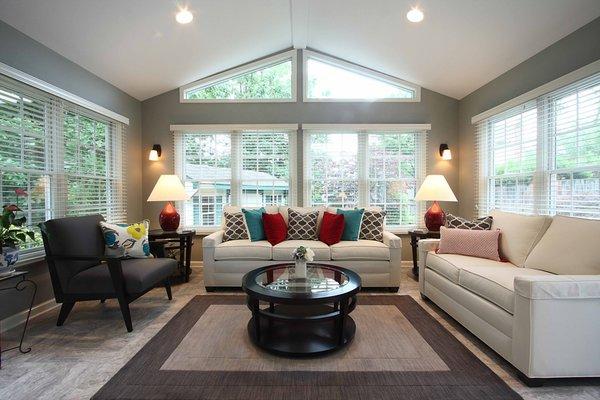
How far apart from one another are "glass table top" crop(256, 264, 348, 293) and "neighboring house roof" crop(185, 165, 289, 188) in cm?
190

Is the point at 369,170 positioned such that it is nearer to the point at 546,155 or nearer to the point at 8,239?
the point at 546,155

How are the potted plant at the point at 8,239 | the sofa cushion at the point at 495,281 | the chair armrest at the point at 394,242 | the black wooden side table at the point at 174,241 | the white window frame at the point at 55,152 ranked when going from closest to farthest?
the sofa cushion at the point at 495,281 < the potted plant at the point at 8,239 < the white window frame at the point at 55,152 < the chair armrest at the point at 394,242 < the black wooden side table at the point at 174,241

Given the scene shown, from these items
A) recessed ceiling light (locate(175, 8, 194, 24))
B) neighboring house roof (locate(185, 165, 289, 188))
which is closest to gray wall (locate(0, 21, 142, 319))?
neighboring house roof (locate(185, 165, 289, 188))

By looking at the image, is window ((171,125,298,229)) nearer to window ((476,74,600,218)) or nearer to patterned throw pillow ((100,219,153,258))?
patterned throw pillow ((100,219,153,258))

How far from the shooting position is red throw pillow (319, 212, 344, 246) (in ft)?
11.8

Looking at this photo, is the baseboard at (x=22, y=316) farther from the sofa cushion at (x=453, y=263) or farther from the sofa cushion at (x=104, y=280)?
the sofa cushion at (x=453, y=263)

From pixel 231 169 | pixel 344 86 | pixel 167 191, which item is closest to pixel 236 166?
pixel 231 169

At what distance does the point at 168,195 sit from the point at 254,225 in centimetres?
119

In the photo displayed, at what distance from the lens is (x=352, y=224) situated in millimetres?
3705

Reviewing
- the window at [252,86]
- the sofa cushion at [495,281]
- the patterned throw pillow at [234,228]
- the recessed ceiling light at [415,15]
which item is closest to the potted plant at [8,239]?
the patterned throw pillow at [234,228]

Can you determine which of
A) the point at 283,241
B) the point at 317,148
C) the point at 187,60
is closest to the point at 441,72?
the point at 317,148

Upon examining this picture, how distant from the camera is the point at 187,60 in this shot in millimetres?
3789

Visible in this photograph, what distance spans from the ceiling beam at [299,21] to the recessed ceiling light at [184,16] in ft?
3.47

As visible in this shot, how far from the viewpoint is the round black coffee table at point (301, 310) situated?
2035 millimetres
